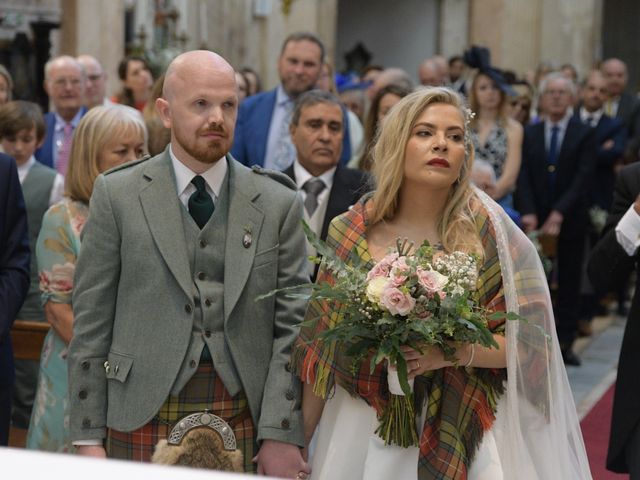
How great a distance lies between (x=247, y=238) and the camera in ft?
13.9

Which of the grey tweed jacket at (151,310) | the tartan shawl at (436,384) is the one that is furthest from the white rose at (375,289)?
the grey tweed jacket at (151,310)

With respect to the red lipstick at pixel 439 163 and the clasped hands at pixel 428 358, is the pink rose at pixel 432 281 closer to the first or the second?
the clasped hands at pixel 428 358

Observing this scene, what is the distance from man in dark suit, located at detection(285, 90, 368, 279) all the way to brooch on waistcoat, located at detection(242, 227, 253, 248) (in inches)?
81.1

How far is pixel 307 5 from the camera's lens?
23359 mm

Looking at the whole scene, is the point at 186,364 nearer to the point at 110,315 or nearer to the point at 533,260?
the point at 110,315

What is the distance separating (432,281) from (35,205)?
3.77 m

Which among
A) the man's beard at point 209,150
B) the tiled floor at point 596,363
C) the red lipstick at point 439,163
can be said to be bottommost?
the tiled floor at point 596,363

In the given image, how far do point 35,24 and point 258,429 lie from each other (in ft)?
29.4

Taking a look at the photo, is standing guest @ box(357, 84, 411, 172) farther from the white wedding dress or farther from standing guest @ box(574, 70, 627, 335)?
standing guest @ box(574, 70, 627, 335)

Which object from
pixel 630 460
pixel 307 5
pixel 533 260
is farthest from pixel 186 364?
pixel 307 5

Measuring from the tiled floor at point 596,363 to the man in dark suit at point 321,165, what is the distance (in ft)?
10.2

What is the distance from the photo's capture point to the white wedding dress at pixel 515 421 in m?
4.26

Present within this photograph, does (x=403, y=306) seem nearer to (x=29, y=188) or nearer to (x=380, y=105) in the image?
(x=29, y=188)

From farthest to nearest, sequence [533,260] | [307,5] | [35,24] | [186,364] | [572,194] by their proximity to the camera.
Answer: [307,5] < [35,24] < [572,194] < [533,260] < [186,364]
